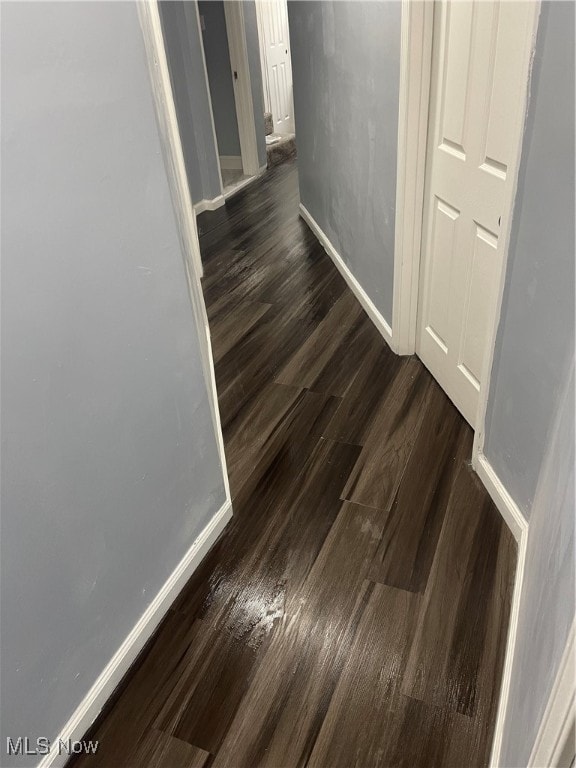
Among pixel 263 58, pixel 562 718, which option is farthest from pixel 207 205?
pixel 562 718

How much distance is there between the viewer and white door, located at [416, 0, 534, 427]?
1.55m

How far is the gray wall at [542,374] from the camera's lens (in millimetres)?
941

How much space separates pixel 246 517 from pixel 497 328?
1017mm

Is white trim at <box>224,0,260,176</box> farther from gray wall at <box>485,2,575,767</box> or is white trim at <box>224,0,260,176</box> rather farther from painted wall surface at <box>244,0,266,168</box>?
gray wall at <box>485,2,575,767</box>

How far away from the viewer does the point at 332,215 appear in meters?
3.59

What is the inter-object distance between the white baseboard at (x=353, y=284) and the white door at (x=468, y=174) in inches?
14.5

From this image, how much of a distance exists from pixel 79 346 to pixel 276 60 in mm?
6854

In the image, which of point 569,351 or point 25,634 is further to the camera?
point 569,351

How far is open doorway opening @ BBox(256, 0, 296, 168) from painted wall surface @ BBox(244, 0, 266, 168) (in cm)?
54

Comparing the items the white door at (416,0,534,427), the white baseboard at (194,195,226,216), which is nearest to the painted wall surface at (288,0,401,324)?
the white door at (416,0,534,427)

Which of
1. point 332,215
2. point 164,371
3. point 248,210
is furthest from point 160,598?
point 248,210

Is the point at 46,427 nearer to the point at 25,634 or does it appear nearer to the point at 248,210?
the point at 25,634

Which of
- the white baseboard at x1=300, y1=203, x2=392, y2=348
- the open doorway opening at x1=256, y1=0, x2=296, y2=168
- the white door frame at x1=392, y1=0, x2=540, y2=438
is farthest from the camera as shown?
the open doorway opening at x1=256, y1=0, x2=296, y2=168

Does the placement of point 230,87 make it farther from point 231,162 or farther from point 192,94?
point 192,94
